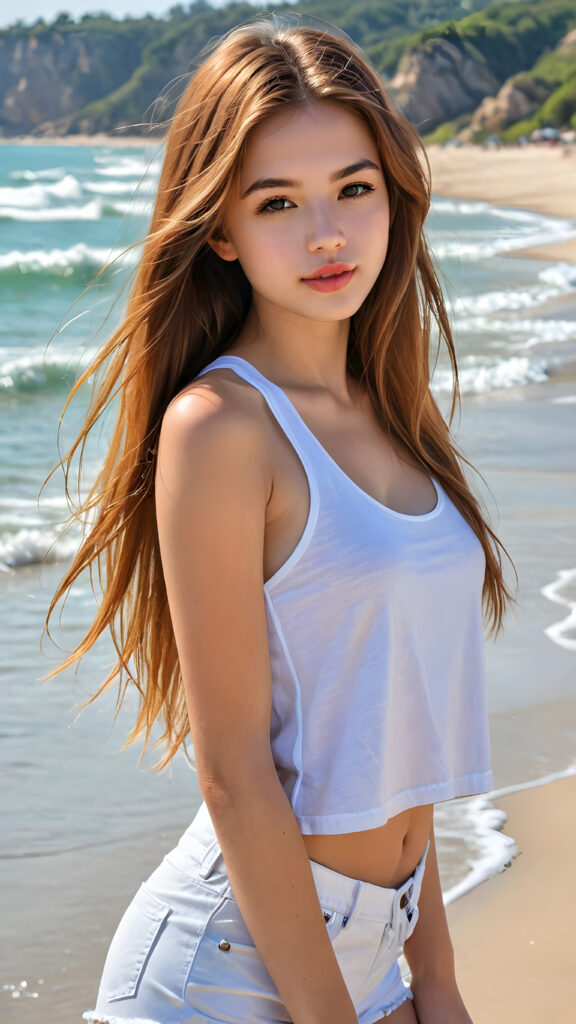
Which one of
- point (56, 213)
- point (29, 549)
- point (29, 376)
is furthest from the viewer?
point (56, 213)

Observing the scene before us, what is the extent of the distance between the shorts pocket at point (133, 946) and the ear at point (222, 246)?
0.89 m

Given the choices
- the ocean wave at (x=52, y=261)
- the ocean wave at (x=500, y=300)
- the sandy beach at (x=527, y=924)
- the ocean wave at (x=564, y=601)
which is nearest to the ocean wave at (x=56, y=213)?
the ocean wave at (x=52, y=261)

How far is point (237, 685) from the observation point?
1.44 metres

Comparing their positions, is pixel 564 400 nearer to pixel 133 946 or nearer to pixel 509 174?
pixel 133 946

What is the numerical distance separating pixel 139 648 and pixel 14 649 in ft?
10.0

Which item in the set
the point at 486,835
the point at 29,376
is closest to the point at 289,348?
the point at 486,835

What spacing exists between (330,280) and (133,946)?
91 centimetres

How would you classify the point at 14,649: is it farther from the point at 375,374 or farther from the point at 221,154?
the point at 221,154

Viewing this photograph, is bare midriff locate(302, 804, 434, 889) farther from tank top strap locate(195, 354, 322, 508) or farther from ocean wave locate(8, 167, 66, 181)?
ocean wave locate(8, 167, 66, 181)

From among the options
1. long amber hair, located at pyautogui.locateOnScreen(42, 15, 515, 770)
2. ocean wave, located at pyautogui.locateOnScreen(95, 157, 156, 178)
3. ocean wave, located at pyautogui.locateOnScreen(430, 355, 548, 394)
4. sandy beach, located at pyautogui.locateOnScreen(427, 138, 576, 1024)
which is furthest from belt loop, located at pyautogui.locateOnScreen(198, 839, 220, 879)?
ocean wave, located at pyautogui.locateOnScreen(95, 157, 156, 178)

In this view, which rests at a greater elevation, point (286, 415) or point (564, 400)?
point (286, 415)

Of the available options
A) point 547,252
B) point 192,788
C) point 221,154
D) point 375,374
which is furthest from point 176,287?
point 547,252

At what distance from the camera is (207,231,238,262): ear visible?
1.74 meters

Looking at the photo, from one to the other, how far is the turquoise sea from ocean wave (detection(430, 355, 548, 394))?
0.03m
